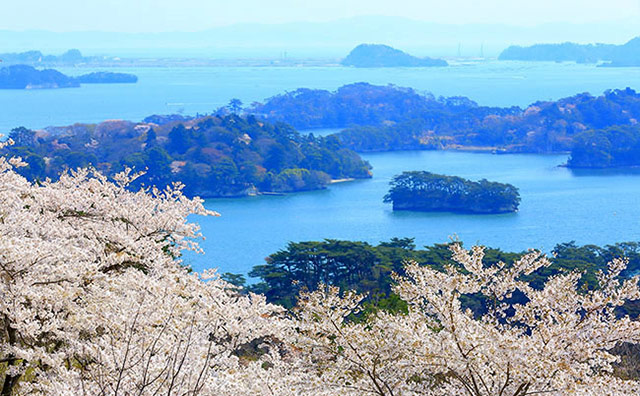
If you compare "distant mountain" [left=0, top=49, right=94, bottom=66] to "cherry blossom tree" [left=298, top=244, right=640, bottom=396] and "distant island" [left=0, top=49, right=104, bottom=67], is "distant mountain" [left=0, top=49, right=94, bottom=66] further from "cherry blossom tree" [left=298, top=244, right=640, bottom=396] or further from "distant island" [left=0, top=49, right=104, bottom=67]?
"cherry blossom tree" [left=298, top=244, right=640, bottom=396]

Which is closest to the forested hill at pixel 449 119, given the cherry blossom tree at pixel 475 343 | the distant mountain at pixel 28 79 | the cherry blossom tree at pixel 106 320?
the distant mountain at pixel 28 79

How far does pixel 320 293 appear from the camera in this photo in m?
5.47

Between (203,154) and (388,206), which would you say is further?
A: (203,154)

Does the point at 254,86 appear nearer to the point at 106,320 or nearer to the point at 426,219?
the point at 426,219

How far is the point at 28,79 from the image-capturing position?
388 ft

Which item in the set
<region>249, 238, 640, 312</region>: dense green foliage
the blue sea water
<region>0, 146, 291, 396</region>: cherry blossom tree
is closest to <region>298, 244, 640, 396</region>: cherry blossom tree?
<region>0, 146, 291, 396</region>: cherry blossom tree

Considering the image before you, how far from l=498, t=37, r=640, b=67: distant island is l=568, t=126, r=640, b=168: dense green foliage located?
10444 cm

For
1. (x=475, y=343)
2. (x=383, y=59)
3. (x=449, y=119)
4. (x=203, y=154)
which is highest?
(x=475, y=343)

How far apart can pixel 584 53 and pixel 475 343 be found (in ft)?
591

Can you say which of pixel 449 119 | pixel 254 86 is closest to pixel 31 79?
pixel 254 86

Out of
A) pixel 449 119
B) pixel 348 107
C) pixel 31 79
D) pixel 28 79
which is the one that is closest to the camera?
pixel 449 119

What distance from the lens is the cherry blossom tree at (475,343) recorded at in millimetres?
4898

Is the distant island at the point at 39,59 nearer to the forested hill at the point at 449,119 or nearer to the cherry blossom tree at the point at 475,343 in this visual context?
the forested hill at the point at 449,119

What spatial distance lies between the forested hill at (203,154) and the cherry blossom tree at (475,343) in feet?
152
